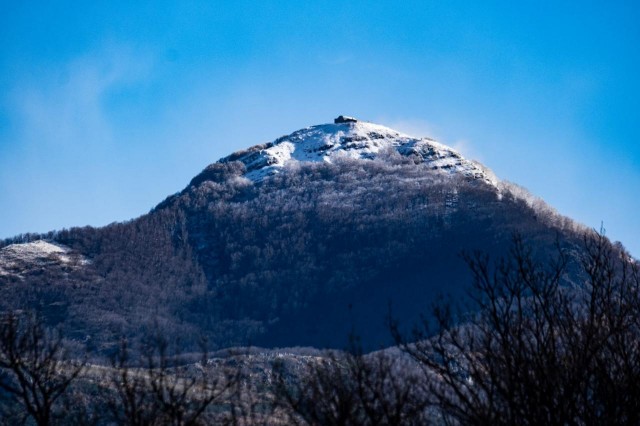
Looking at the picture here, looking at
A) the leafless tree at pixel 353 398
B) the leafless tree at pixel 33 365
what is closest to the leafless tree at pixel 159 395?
the leafless tree at pixel 33 365

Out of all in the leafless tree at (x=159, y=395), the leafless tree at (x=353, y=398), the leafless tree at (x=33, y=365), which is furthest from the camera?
the leafless tree at (x=33, y=365)

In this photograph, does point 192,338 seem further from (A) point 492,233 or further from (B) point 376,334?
(A) point 492,233

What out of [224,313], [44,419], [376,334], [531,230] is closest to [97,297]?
[224,313]

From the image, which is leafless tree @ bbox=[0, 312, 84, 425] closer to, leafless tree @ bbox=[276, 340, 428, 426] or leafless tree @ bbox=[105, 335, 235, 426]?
leafless tree @ bbox=[105, 335, 235, 426]

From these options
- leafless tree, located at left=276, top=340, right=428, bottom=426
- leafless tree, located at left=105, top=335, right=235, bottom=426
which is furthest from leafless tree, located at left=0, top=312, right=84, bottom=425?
Answer: leafless tree, located at left=276, top=340, right=428, bottom=426

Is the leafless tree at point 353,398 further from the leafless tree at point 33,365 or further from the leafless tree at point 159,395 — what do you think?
the leafless tree at point 33,365

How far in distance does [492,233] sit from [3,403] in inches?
5501

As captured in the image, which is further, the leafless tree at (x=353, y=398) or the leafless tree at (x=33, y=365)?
the leafless tree at (x=33, y=365)

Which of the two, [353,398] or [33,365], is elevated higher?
[33,365]

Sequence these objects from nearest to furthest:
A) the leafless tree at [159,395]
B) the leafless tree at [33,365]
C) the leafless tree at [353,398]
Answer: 1. the leafless tree at [353,398]
2. the leafless tree at [159,395]
3. the leafless tree at [33,365]

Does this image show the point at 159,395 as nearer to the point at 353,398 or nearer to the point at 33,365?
the point at 33,365

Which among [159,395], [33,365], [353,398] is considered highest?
[33,365]

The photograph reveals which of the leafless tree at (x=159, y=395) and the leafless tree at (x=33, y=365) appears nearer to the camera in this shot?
the leafless tree at (x=159, y=395)

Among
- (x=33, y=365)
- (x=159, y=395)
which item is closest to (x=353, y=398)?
(x=159, y=395)
